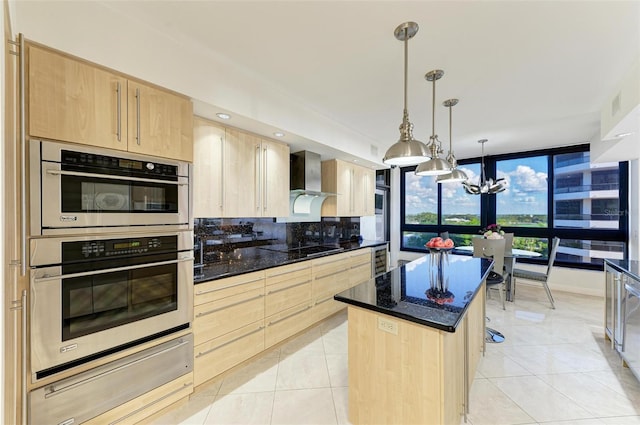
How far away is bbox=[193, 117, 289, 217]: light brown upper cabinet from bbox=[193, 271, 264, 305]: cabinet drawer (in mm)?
Result: 614

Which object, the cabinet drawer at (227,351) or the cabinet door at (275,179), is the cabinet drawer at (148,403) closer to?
the cabinet drawer at (227,351)

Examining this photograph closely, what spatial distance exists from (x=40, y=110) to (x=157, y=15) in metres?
0.89

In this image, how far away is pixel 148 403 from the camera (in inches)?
68.9

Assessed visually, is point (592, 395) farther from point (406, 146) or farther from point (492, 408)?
point (406, 146)

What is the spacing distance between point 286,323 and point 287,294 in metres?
0.30

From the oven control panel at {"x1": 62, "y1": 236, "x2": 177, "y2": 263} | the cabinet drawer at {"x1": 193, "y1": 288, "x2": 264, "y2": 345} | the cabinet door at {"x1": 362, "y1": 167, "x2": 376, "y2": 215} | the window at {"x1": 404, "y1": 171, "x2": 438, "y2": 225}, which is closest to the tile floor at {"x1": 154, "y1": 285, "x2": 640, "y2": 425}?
the cabinet drawer at {"x1": 193, "y1": 288, "x2": 264, "y2": 345}

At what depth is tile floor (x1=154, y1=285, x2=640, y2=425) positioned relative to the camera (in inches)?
72.1

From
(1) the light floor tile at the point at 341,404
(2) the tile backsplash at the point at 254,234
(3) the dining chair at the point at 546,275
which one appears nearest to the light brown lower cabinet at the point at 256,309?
(2) the tile backsplash at the point at 254,234

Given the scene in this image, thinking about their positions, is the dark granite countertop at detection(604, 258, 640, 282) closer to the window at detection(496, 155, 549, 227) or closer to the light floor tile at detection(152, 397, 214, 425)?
the window at detection(496, 155, 549, 227)

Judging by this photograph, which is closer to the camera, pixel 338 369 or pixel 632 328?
pixel 632 328

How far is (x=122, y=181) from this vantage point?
1.66 m

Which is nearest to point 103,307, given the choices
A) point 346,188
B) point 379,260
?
point 346,188

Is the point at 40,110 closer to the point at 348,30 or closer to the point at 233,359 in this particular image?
the point at 348,30

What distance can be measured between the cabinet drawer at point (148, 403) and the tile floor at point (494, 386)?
0.11 metres
